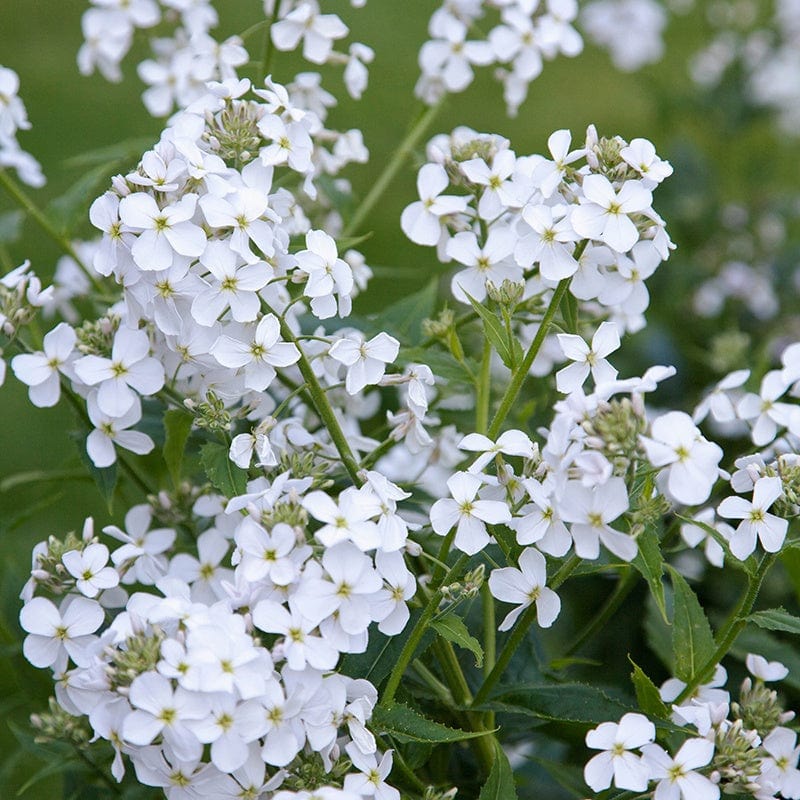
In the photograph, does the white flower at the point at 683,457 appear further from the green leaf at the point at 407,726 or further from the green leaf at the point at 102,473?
the green leaf at the point at 102,473

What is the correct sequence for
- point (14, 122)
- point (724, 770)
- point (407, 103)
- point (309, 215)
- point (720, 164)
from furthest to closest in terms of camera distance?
point (407, 103) → point (720, 164) → point (309, 215) → point (14, 122) → point (724, 770)

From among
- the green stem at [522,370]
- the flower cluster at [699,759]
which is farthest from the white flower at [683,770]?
the green stem at [522,370]

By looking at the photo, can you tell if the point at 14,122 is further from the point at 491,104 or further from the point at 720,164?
the point at 491,104

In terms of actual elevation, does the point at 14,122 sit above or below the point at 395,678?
above

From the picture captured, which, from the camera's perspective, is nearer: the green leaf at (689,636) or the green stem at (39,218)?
the green leaf at (689,636)

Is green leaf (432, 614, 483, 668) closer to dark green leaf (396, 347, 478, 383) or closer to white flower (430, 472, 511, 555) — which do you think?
white flower (430, 472, 511, 555)

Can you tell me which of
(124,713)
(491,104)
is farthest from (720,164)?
(124,713)
